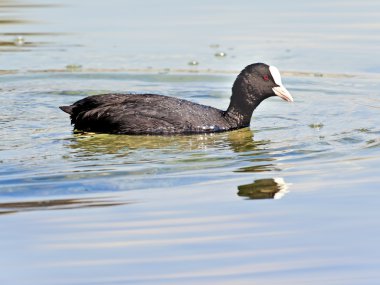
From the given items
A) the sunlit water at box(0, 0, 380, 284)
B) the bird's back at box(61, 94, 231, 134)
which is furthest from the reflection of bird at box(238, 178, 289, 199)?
the bird's back at box(61, 94, 231, 134)

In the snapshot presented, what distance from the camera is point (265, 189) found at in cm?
671

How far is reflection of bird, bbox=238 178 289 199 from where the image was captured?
6.53m

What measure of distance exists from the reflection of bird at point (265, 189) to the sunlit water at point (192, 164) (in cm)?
2

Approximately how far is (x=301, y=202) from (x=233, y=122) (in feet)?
10.1

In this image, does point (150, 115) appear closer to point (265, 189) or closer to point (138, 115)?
point (138, 115)

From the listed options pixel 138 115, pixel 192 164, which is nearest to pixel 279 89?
pixel 138 115

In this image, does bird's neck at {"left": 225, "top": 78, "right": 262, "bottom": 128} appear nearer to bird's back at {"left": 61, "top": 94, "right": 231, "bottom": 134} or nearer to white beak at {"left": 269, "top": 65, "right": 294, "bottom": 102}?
white beak at {"left": 269, "top": 65, "right": 294, "bottom": 102}

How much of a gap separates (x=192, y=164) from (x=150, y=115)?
1.50 meters

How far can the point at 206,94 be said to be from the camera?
1085 centimetres

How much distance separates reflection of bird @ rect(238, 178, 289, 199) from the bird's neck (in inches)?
92.0

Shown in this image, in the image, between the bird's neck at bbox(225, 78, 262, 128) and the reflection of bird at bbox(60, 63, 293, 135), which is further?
the bird's neck at bbox(225, 78, 262, 128)

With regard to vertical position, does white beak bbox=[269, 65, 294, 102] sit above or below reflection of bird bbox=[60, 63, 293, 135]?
above

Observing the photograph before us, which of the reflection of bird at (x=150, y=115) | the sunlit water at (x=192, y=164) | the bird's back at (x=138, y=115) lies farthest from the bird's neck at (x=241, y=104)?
the bird's back at (x=138, y=115)

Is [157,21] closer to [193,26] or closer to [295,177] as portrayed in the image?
[193,26]
